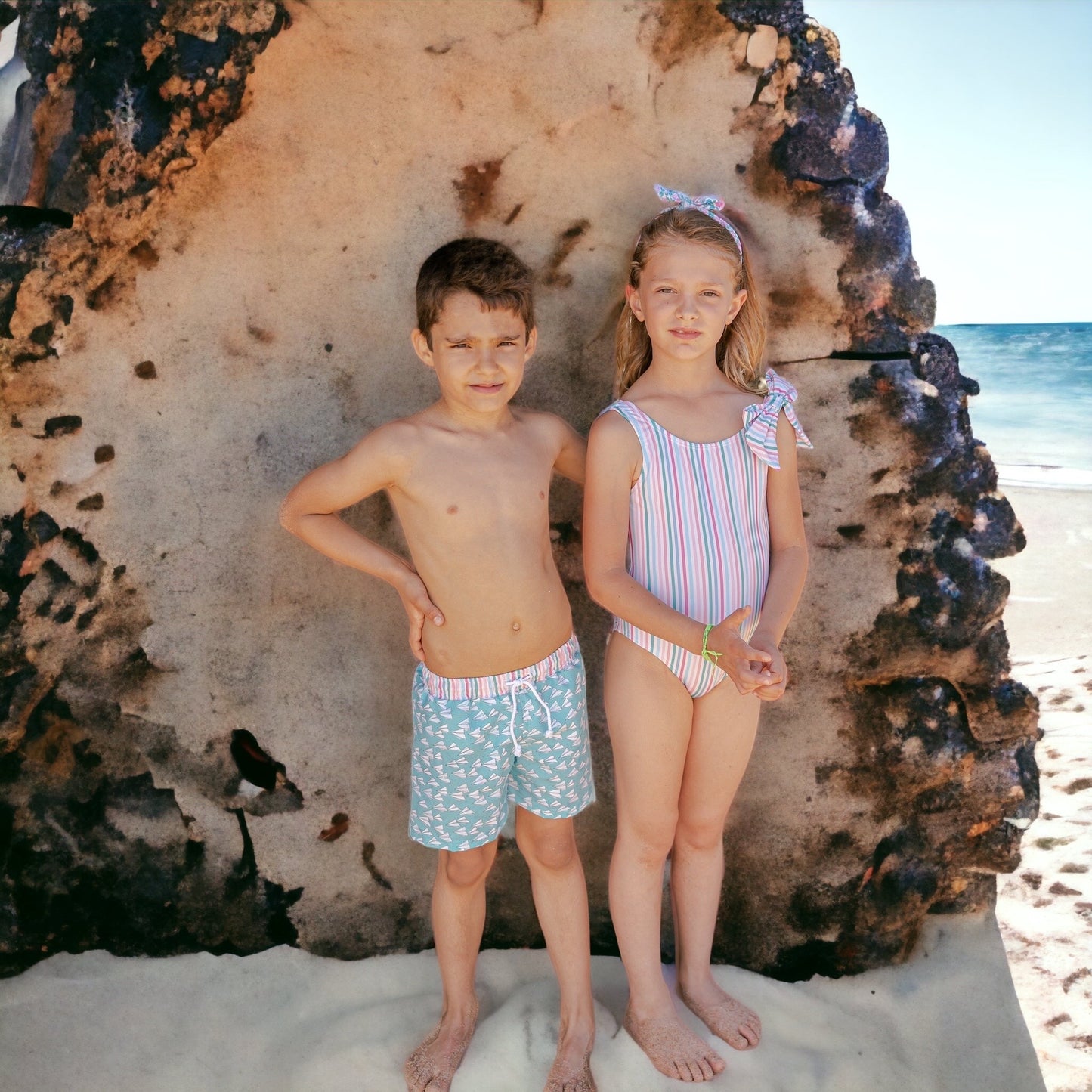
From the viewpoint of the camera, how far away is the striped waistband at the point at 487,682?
2.27 meters

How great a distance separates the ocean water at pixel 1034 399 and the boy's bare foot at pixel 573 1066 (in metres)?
7.99

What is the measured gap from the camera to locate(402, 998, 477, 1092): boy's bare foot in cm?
233

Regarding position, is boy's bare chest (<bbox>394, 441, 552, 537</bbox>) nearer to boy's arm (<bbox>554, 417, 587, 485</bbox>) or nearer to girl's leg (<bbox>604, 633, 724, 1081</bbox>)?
boy's arm (<bbox>554, 417, 587, 485</bbox>)

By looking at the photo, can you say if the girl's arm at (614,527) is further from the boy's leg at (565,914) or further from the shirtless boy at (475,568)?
the boy's leg at (565,914)

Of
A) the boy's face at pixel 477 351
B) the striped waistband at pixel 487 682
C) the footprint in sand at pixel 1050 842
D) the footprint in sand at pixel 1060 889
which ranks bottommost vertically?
the footprint in sand at pixel 1060 889

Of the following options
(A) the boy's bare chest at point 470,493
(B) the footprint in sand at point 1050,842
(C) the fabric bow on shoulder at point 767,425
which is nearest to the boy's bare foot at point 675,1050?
(A) the boy's bare chest at point 470,493

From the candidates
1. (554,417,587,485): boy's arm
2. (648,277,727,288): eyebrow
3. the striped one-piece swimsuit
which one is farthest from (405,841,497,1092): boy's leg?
(648,277,727,288): eyebrow

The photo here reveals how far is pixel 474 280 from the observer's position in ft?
7.16

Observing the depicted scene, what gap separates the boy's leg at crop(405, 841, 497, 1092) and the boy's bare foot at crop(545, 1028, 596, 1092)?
0.75 ft

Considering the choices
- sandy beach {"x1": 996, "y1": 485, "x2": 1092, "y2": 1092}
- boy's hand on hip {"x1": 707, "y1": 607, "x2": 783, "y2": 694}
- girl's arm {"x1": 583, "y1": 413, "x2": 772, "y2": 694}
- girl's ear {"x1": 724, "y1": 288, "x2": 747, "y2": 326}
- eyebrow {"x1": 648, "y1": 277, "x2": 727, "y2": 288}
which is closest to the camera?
boy's hand on hip {"x1": 707, "y1": 607, "x2": 783, "y2": 694}

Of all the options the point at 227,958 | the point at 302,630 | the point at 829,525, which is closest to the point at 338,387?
the point at 302,630

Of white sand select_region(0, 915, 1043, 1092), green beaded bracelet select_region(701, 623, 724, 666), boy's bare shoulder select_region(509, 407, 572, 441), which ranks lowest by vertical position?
white sand select_region(0, 915, 1043, 1092)

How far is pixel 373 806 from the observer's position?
2.81 meters

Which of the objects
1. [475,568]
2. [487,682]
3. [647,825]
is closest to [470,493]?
[475,568]
